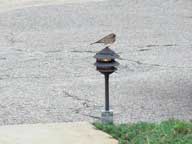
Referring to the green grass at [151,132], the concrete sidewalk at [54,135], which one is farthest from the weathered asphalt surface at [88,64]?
the green grass at [151,132]

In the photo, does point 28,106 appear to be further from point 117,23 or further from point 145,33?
point 117,23

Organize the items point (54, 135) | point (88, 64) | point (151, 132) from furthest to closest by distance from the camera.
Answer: point (88, 64)
point (54, 135)
point (151, 132)

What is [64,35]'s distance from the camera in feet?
53.4

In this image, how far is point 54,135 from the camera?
23.6 ft

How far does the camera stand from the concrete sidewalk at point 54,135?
697 cm

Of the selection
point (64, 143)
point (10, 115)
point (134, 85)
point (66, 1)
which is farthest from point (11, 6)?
point (64, 143)

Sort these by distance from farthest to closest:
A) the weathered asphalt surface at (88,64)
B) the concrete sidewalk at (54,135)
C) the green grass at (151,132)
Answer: the weathered asphalt surface at (88,64) < the concrete sidewalk at (54,135) < the green grass at (151,132)

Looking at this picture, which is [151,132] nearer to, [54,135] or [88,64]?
[54,135]

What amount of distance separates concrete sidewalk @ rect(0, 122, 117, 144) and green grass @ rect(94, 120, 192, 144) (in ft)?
0.36

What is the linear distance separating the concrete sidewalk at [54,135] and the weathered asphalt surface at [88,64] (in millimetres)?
1157

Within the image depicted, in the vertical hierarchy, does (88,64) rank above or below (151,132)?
above

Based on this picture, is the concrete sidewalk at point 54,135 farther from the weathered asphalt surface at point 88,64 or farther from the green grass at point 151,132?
the weathered asphalt surface at point 88,64

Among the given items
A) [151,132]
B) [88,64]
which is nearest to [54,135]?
[151,132]

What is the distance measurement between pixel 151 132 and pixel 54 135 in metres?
0.94
